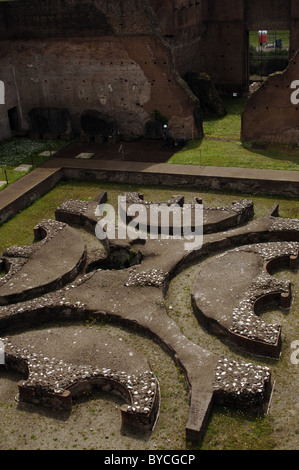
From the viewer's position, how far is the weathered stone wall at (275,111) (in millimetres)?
18016

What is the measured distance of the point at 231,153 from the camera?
59.9 feet

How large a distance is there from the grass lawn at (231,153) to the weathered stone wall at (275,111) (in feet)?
1.28

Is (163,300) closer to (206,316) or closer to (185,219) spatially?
(206,316)

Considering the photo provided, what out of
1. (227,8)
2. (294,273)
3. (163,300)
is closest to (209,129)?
(227,8)

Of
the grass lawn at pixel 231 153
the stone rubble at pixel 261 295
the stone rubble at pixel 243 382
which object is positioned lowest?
the stone rubble at pixel 243 382

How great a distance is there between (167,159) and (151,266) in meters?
7.04

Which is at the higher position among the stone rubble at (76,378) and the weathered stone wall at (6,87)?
the weathered stone wall at (6,87)

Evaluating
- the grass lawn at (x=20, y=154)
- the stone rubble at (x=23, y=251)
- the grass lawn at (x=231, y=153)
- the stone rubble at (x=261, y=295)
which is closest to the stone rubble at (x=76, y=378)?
the stone rubble at (x=261, y=295)

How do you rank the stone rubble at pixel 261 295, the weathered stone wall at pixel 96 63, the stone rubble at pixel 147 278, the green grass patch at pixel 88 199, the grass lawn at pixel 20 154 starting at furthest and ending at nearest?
the weathered stone wall at pixel 96 63
the grass lawn at pixel 20 154
the green grass patch at pixel 88 199
the stone rubble at pixel 147 278
the stone rubble at pixel 261 295

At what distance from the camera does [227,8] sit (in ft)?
79.6

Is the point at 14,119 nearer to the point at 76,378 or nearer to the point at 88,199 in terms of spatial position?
the point at 88,199

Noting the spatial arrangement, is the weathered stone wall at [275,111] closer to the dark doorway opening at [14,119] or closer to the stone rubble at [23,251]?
the stone rubble at [23,251]

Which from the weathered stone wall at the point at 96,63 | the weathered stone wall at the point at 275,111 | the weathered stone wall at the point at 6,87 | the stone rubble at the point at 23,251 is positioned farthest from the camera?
the weathered stone wall at the point at 6,87

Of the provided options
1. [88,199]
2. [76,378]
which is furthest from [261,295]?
[88,199]
